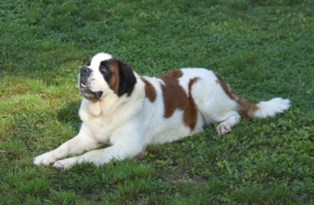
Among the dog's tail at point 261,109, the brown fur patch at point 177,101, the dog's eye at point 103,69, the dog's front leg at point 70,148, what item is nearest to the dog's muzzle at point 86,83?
the dog's eye at point 103,69

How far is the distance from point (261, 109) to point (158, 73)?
97.2 inches

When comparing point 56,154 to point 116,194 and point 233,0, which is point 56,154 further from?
point 233,0

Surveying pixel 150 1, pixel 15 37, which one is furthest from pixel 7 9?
pixel 150 1

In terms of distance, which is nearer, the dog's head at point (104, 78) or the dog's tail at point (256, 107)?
the dog's head at point (104, 78)

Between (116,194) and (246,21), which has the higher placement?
(116,194)

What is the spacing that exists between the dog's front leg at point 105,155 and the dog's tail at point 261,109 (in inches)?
64.3

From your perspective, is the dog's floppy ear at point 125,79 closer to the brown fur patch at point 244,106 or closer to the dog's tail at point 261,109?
the brown fur patch at point 244,106

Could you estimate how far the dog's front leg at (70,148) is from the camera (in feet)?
19.4

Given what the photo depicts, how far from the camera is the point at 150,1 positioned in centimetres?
1287

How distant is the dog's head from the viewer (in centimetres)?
600

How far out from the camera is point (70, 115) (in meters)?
7.34

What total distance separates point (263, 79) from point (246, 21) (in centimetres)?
358

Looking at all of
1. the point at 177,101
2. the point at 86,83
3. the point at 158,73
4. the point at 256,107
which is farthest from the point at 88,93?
the point at 158,73

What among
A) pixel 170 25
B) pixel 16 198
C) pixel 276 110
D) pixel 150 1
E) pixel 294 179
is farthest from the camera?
pixel 150 1
